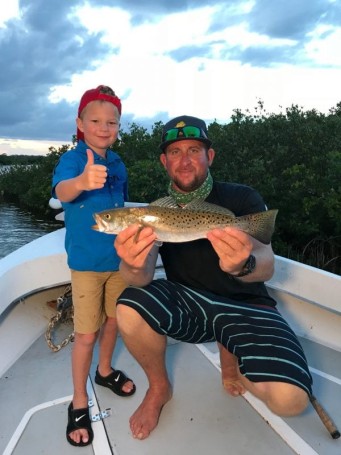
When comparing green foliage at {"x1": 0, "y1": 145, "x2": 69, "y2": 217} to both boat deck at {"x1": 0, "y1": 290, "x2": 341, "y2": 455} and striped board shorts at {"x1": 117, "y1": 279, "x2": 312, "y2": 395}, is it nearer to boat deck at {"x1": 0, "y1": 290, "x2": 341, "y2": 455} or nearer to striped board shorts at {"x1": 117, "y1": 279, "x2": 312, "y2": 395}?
boat deck at {"x1": 0, "y1": 290, "x2": 341, "y2": 455}

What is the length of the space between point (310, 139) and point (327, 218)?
2.56 meters

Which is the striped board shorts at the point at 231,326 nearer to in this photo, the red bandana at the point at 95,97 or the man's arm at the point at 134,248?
the man's arm at the point at 134,248

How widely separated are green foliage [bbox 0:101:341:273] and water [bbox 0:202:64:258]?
30.8 ft

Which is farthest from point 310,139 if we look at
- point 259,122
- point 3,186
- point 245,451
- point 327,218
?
point 3,186

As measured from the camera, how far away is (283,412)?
2494mm

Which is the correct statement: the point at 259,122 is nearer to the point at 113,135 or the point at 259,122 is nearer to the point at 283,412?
the point at 113,135

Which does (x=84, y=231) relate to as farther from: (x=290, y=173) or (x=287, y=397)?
(x=290, y=173)

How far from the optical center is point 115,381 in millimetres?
3203

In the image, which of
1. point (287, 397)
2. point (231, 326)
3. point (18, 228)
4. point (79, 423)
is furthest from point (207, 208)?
point (18, 228)

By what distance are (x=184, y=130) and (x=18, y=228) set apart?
20.9 m

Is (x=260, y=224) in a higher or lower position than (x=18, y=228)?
higher

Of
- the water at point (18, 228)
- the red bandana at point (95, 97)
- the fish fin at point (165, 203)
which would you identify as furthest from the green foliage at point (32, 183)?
the fish fin at point (165, 203)

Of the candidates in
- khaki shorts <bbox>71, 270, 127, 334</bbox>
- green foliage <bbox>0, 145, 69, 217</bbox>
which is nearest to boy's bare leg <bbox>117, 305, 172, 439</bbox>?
khaki shorts <bbox>71, 270, 127, 334</bbox>

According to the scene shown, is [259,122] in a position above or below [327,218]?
above
